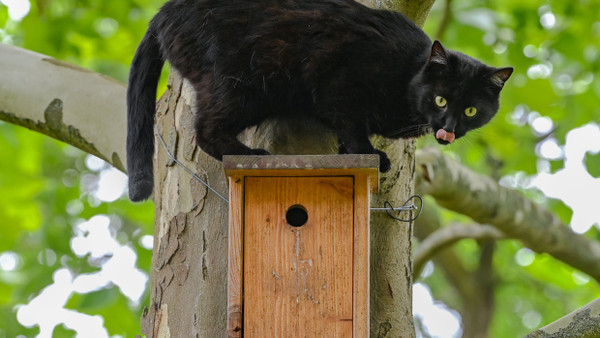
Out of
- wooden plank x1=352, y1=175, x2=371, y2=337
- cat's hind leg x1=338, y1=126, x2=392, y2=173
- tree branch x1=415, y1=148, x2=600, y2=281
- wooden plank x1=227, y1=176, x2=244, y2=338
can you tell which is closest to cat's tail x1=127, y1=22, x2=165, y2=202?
wooden plank x1=227, y1=176, x2=244, y2=338

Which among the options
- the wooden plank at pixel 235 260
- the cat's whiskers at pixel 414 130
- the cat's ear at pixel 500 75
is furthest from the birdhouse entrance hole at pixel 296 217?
the cat's ear at pixel 500 75

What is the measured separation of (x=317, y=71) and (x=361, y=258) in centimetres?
61

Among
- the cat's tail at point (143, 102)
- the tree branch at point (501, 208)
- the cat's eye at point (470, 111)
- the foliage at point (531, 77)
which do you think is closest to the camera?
the cat's eye at point (470, 111)

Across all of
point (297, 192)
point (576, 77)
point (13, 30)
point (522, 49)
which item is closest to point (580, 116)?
point (522, 49)

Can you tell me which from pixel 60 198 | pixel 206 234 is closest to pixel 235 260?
pixel 206 234

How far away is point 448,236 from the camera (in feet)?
13.6

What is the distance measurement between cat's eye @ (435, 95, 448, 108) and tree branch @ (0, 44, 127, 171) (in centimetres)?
127

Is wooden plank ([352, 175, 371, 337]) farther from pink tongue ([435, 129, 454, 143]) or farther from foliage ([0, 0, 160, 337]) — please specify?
foliage ([0, 0, 160, 337])

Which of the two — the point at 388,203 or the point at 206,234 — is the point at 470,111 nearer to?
the point at 388,203

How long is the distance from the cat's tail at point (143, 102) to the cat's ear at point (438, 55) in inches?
37.3

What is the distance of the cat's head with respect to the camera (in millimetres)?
2330

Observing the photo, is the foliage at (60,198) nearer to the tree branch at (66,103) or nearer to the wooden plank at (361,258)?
the tree branch at (66,103)

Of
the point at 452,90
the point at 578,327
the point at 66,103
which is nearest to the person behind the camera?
the point at 578,327

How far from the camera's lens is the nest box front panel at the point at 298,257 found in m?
2.08
